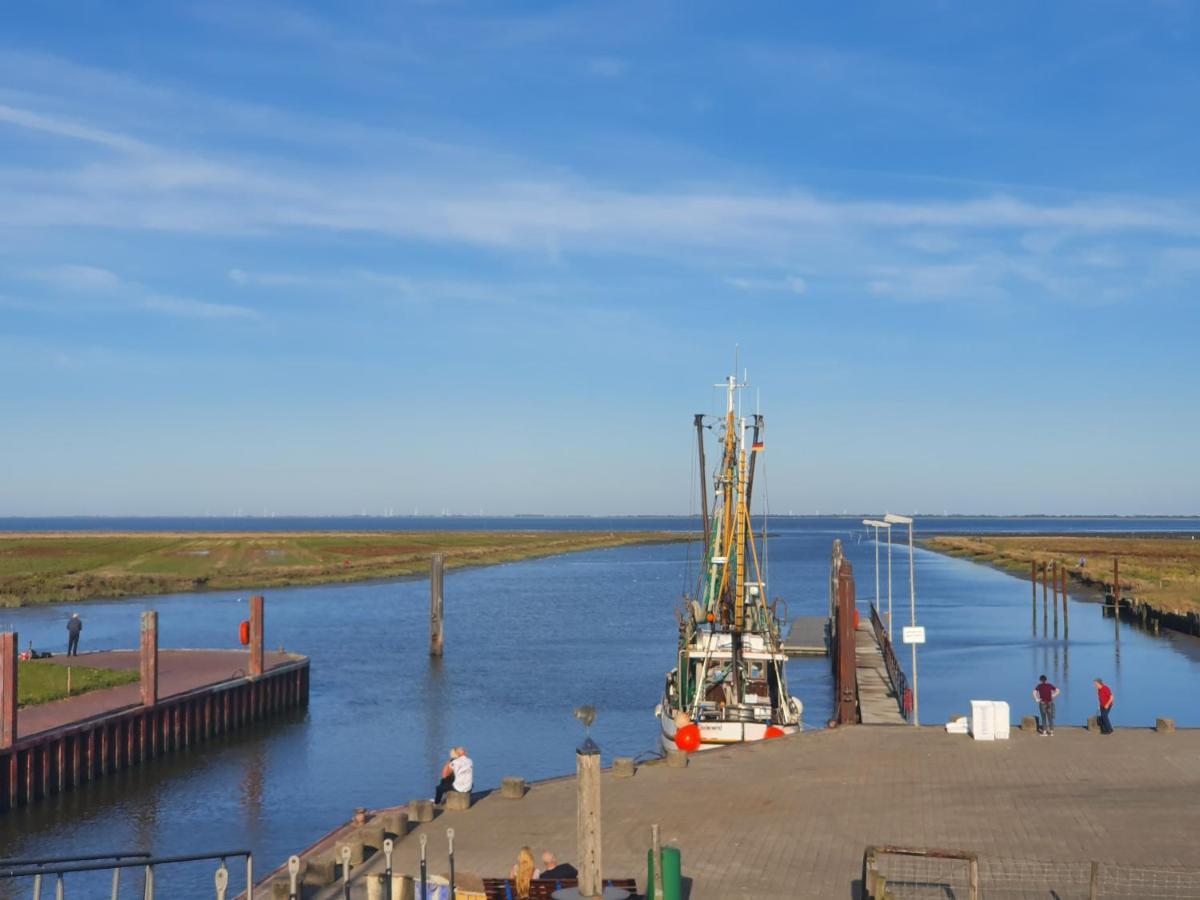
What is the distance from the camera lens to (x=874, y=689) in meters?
50.6

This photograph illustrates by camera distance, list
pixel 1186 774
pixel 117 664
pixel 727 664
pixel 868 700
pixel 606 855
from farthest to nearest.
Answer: pixel 117 664
pixel 868 700
pixel 727 664
pixel 1186 774
pixel 606 855

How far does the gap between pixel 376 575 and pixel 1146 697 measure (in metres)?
94.5

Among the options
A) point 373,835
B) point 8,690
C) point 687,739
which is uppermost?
point 8,690

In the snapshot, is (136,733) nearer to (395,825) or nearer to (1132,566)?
(395,825)

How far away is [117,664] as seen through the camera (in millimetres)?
50969

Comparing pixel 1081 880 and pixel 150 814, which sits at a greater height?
pixel 1081 880

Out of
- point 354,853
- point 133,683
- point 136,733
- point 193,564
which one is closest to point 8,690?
point 136,733

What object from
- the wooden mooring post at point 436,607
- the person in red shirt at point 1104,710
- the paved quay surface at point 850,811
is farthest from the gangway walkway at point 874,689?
the wooden mooring post at point 436,607

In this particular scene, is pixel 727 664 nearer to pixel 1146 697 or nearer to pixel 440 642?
pixel 1146 697

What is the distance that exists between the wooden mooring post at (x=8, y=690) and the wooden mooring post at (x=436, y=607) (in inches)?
1321

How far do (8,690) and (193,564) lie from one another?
112 m

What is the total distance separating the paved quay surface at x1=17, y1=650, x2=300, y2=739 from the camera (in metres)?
38.1

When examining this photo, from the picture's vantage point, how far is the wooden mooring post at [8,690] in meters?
32.8

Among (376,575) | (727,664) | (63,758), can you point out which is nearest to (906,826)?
(727,664)
